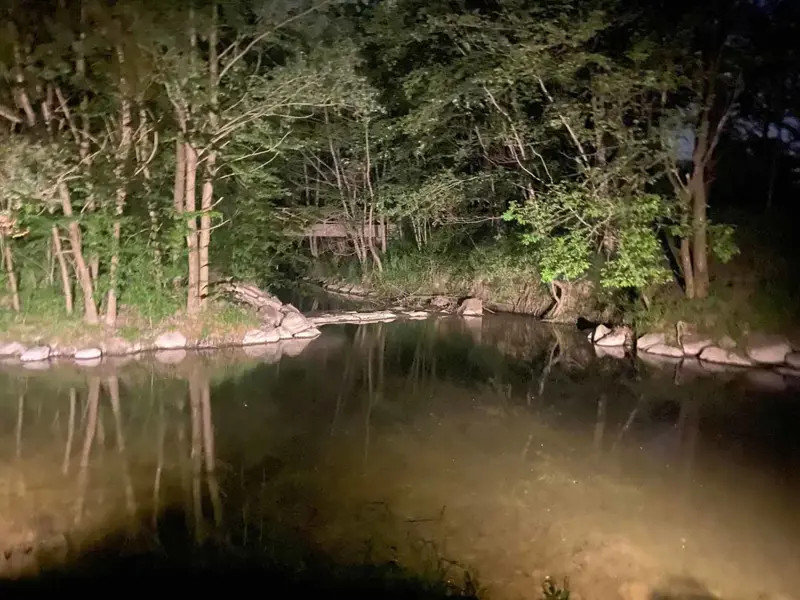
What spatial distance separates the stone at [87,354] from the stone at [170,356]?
3.36 feet

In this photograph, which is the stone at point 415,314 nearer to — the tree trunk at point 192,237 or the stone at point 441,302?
the stone at point 441,302

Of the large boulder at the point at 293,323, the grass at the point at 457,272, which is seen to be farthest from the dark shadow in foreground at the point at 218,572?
the grass at the point at 457,272

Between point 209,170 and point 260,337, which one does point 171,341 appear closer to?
point 260,337

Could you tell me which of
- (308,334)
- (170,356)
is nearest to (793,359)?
(308,334)

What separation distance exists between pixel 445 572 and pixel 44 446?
5.17 m

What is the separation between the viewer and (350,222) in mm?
22094

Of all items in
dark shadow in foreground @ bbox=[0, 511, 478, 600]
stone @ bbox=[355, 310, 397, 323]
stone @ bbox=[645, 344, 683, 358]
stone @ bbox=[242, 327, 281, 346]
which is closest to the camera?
dark shadow in foreground @ bbox=[0, 511, 478, 600]

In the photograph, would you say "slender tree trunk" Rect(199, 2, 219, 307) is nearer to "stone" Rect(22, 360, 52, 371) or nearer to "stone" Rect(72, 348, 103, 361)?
"stone" Rect(72, 348, 103, 361)

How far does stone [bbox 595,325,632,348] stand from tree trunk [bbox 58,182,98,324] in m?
10.3

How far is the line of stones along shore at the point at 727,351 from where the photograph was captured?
37.0 ft

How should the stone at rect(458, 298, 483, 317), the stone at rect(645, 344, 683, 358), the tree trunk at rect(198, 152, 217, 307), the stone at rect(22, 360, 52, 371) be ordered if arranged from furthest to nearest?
the stone at rect(458, 298, 483, 317) → the tree trunk at rect(198, 152, 217, 307) → the stone at rect(645, 344, 683, 358) → the stone at rect(22, 360, 52, 371)

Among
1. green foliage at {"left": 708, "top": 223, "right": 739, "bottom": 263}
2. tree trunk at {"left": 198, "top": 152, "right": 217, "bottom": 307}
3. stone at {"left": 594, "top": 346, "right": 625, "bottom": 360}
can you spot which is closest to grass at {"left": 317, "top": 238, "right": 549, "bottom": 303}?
stone at {"left": 594, "top": 346, "right": 625, "bottom": 360}

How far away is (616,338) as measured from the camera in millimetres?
13336

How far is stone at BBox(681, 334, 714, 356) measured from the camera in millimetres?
11984
